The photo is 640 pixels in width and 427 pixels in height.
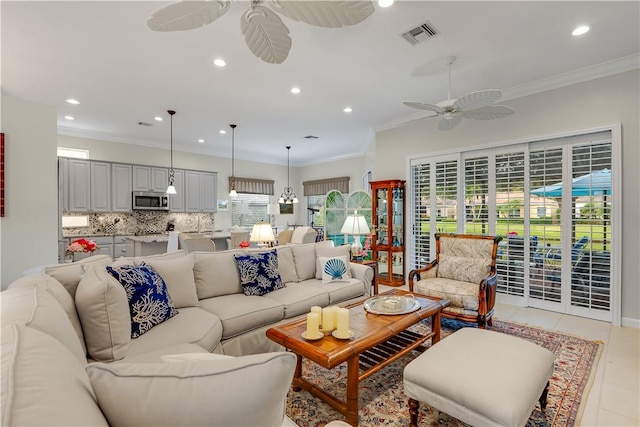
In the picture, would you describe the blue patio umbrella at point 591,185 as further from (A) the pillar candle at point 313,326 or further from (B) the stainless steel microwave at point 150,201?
(B) the stainless steel microwave at point 150,201

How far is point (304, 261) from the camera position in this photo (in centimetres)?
Answer: 367

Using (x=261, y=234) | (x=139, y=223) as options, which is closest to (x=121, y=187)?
(x=139, y=223)

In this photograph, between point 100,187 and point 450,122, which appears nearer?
point 450,122

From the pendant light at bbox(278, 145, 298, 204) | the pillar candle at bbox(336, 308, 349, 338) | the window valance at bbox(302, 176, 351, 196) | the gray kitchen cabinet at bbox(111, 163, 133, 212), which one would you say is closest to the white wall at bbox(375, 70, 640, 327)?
the pillar candle at bbox(336, 308, 349, 338)

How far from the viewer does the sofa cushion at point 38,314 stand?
3.35 ft

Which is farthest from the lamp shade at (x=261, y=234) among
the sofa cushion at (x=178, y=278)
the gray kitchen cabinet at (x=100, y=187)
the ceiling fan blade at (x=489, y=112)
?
the gray kitchen cabinet at (x=100, y=187)

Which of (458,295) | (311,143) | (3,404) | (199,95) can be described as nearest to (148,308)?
(3,404)

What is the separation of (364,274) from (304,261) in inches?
30.2

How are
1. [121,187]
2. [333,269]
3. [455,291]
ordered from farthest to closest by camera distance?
[121,187], [333,269], [455,291]

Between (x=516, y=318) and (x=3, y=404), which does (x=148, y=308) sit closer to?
(x=3, y=404)

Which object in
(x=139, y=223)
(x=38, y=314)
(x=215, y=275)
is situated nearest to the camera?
(x=38, y=314)

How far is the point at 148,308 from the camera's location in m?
2.07

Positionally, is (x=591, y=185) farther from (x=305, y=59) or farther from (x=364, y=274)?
(x=305, y=59)

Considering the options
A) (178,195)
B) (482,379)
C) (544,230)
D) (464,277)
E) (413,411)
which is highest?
(178,195)
